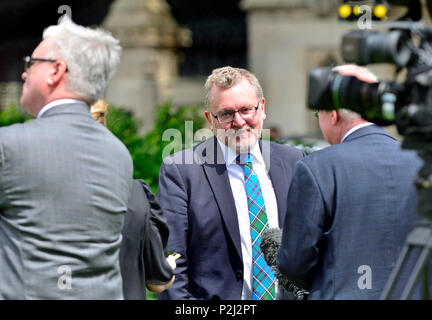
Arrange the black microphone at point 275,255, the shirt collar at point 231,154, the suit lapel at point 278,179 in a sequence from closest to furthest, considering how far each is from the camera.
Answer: the black microphone at point 275,255 < the suit lapel at point 278,179 < the shirt collar at point 231,154

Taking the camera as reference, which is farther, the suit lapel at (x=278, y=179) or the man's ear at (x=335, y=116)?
the suit lapel at (x=278, y=179)

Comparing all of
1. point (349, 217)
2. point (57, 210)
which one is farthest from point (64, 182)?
point (349, 217)

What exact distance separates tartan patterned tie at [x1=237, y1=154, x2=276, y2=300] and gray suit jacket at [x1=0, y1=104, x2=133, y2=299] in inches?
46.7

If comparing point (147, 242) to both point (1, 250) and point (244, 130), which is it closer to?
point (1, 250)

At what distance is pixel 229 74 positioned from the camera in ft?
14.4

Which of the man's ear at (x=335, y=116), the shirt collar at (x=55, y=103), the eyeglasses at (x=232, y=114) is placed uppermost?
the shirt collar at (x=55, y=103)

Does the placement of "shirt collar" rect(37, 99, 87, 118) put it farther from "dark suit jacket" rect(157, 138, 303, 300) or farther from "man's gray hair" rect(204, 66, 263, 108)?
"man's gray hair" rect(204, 66, 263, 108)

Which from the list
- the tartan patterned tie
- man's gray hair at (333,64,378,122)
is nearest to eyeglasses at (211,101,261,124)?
the tartan patterned tie

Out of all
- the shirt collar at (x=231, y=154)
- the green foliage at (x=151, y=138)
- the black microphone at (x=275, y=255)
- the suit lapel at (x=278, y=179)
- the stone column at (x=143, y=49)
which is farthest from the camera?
the stone column at (x=143, y=49)

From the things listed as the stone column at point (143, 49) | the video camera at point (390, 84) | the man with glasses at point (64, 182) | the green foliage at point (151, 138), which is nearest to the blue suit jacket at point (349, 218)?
the video camera at point (390, 84)

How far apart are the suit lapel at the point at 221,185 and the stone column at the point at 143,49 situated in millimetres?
10633

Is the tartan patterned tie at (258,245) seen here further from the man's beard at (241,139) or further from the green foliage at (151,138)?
the green foliage at (151,138)

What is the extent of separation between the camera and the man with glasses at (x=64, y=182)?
2984 mm

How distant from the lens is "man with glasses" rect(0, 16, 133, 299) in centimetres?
298
